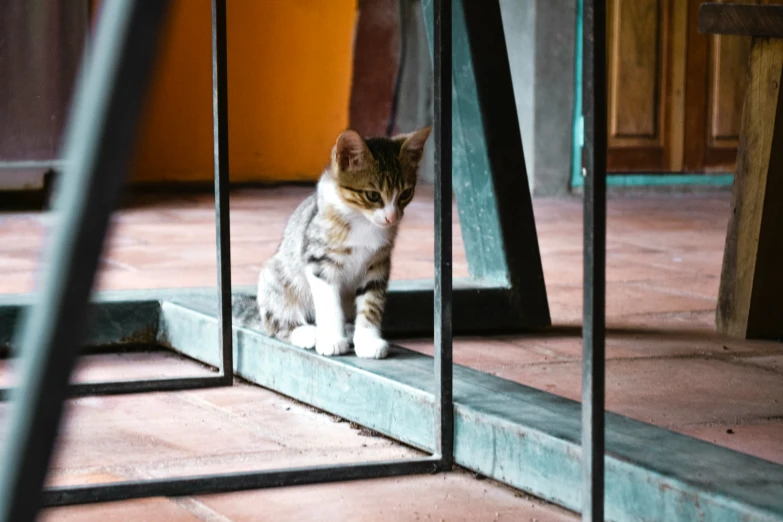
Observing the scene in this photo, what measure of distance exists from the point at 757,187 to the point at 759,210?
0.06 metres

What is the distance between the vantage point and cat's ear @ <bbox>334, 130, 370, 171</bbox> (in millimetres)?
2309

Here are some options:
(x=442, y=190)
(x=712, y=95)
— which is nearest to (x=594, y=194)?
(x=442, y=190)

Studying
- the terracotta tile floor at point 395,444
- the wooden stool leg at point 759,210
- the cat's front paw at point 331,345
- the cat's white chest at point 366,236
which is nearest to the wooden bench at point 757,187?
the wooden stool leg at point 759,210

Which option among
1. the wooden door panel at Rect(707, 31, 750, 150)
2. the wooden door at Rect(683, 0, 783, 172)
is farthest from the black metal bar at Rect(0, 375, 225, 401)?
the wooden door panel at Rect(707, 31, 750, 150)

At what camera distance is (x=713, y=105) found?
7.14 metres

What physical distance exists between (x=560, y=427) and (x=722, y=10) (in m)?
1.43

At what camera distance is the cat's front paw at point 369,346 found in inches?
79.7

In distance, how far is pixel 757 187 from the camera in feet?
8.21

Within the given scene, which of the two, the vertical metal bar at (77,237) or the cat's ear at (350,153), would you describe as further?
the cat's ear at (350,153)


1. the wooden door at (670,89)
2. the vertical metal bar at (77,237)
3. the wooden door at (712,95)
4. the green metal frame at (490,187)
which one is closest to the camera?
the vertical metal bar at (77,237)

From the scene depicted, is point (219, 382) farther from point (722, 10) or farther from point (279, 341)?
point (722, 10)

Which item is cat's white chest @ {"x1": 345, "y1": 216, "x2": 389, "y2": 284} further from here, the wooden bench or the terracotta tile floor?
the wooden bench

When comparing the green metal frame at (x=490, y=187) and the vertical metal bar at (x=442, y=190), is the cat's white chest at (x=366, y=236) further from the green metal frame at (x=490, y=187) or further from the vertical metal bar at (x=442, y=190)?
the vertical metal bar at (x=442, y=190)

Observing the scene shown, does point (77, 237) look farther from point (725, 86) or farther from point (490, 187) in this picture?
point (725, 86)
